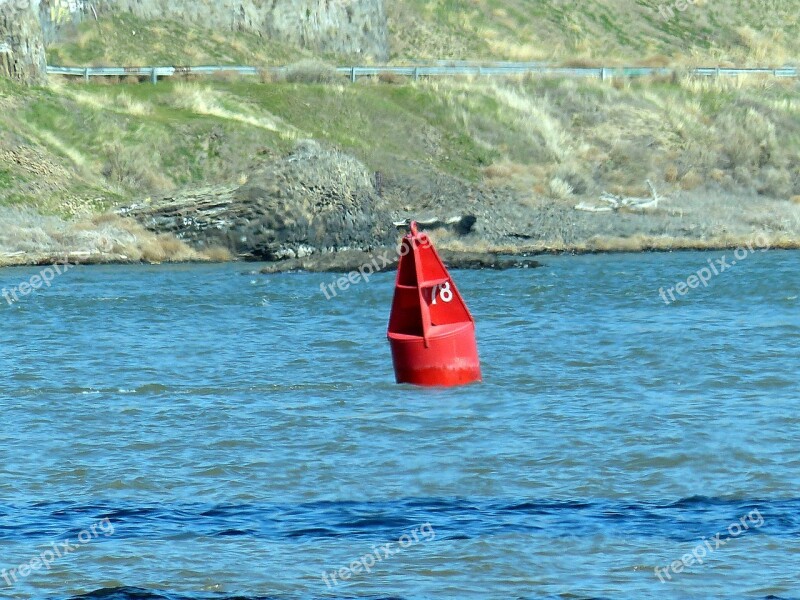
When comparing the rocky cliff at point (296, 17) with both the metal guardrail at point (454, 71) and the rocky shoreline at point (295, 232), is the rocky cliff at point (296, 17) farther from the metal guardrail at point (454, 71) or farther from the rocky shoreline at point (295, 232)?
the rocky shoreline at point (295, 232)

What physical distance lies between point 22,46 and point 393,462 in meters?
37.0

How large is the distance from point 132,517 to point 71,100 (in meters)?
37.3

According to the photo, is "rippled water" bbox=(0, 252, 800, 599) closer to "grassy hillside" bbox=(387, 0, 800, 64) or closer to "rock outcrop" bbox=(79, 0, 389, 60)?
"rock outcrop" bbox=(79, 0, 389, 60)

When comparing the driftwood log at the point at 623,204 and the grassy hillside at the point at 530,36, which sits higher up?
the grassy hillside at the point at 530,36

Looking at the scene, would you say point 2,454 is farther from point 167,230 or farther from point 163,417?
point 167,230

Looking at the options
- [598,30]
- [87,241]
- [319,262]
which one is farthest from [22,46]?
[598,30]

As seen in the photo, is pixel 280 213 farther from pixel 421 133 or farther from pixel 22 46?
pixel 421 133

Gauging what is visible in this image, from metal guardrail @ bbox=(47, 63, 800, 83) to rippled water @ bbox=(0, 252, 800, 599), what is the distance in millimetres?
28122

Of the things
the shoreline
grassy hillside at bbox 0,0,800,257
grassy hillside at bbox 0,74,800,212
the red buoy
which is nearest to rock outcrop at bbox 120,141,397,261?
the shoreline

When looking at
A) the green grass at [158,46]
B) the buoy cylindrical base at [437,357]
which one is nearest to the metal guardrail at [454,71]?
the green grass at [158,46]

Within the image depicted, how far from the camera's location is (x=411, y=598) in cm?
915

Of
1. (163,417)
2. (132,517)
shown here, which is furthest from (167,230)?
(132,517)

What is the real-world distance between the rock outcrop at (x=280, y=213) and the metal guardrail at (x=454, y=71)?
13667 mm

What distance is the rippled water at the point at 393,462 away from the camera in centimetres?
966
